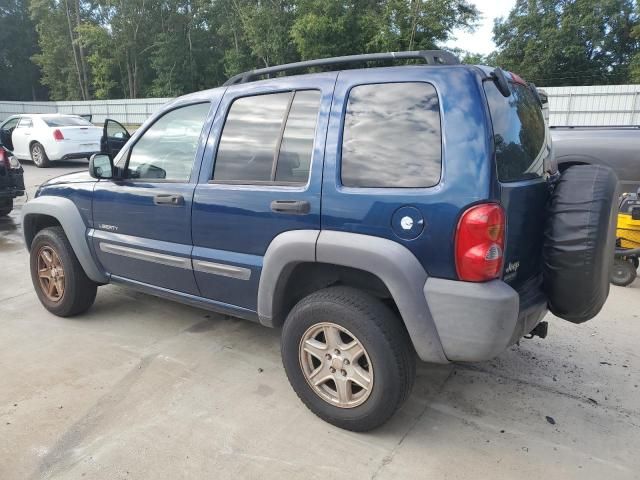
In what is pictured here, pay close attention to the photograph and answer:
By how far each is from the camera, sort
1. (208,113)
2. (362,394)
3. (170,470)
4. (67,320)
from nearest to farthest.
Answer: (170,470) → (362,394) → (208,113) → (67,320)

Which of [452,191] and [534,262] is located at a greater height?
[452,191]

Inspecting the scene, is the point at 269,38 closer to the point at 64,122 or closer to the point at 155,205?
the point at 64,122

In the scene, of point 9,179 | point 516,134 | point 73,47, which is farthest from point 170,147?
point 73,47

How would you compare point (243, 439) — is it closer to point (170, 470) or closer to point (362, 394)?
point (170, 470)

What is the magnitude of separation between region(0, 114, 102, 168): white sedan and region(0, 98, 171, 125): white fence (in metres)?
15.9

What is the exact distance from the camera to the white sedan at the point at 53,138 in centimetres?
1341

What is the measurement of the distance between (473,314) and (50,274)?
3.58 metres

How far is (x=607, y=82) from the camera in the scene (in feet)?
127

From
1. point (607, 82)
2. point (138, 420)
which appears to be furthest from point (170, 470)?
point (607, 82)

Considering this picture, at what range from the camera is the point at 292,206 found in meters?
2.70

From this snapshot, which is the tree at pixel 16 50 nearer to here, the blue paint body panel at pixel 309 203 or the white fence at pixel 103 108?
the white fence at pixel 103 108

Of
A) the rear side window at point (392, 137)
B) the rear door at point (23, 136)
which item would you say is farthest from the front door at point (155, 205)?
the rear door at point (23, 136)

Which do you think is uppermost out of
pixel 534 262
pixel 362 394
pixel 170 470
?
pixel 534 262

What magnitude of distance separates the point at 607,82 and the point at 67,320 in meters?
44.1
